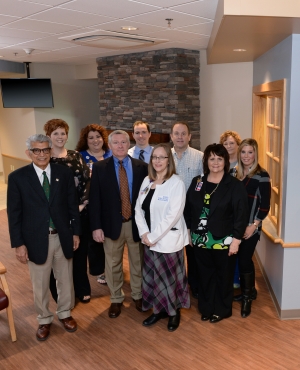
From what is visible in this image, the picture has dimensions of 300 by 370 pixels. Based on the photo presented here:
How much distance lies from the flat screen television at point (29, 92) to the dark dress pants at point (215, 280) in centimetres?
460

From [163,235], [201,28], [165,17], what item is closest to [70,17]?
[165,17]

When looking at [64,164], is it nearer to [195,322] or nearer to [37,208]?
[37,208]

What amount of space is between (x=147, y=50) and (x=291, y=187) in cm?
348

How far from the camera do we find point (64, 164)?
10.6 feet

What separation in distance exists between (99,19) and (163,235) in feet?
6.43

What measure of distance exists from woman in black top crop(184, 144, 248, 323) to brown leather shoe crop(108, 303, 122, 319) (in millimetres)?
767

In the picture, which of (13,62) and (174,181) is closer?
(174,181)

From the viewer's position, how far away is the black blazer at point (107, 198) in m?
3.13

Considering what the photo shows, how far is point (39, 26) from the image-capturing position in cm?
376

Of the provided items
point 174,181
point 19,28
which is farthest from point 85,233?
point 19,28

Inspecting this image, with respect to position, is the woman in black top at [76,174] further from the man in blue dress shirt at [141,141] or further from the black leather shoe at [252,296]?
the black leather shoe at [252,296]

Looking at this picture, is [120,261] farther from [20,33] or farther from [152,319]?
[20,33]

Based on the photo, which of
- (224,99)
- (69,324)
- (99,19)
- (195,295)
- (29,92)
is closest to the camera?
(69,324)

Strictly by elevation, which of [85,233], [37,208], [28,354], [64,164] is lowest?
[28,354]
